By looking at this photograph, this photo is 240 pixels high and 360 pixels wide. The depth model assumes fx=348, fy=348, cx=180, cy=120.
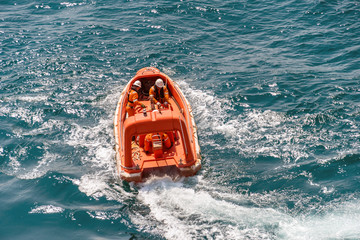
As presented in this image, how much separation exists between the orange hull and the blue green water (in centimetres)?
50

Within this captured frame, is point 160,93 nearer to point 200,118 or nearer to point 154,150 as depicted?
point 200,118

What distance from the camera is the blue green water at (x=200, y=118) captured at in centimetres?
1000

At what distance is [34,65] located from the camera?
19.3m

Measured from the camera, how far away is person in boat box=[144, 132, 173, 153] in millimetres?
Answer: 11969

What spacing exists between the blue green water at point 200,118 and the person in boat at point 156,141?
130cm

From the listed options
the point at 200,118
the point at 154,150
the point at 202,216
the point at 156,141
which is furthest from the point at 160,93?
the point at 202,216

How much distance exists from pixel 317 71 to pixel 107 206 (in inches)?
476

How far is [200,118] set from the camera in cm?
1493

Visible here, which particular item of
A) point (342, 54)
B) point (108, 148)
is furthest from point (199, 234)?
point (342, 54)

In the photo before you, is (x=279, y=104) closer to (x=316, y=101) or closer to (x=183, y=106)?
(x=316, y=101)

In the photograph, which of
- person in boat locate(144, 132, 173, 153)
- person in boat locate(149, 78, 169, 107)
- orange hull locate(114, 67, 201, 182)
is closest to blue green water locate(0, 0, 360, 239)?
orange hull locate(114, 67, 201, 182)

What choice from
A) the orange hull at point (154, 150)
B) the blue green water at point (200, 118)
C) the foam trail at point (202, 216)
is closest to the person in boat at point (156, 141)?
the orange hull at point (154, 150)

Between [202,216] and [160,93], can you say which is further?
[160,93]

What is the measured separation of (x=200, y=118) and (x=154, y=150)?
11.9 ft
